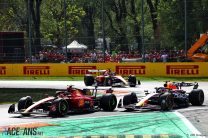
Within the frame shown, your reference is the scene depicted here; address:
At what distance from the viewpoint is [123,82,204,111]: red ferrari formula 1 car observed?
16391 millimetres

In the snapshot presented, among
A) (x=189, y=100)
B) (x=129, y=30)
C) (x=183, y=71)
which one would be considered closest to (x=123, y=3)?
(x=129, y=30)

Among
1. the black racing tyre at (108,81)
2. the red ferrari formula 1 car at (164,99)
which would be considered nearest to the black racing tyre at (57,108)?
the red ferrari formula 1 car at (164,99)

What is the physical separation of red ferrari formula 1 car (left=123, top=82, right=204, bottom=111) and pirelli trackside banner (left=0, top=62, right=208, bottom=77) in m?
15.9

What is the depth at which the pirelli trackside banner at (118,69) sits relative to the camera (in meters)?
34.2

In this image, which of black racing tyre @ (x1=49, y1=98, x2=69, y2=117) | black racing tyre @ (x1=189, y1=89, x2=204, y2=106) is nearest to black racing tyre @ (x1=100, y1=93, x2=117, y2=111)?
black racing tyre @ (x1=49, y1=98, x2=69, y2=117)

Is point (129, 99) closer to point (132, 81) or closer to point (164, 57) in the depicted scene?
point (132, 81)

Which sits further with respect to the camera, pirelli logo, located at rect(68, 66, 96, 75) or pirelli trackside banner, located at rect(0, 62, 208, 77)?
pirelli logo, located at rect(68, 66, 96, 75)

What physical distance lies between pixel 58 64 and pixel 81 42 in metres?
2.38

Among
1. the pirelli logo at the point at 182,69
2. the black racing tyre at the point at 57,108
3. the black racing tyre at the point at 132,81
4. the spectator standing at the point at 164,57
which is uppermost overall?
the spectator standing at the point at 164,57

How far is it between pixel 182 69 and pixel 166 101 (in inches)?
726

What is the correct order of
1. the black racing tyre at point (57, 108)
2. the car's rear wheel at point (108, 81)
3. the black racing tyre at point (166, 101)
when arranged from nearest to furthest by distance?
the black racing tyre at point (57, 108)
the black racing tyre at point (166, 101)
the car's rear wheel at point (108, 81)

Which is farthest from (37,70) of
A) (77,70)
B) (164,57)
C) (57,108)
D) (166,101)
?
(57,108)

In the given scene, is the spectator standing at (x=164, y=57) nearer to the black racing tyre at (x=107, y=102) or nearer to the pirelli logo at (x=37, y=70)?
the pirelli logo at (x=37, y=70)

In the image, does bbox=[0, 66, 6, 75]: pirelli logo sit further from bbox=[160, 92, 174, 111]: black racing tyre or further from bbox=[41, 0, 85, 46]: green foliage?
bbox=[160, 92, 174, 111]: black racing tyre
